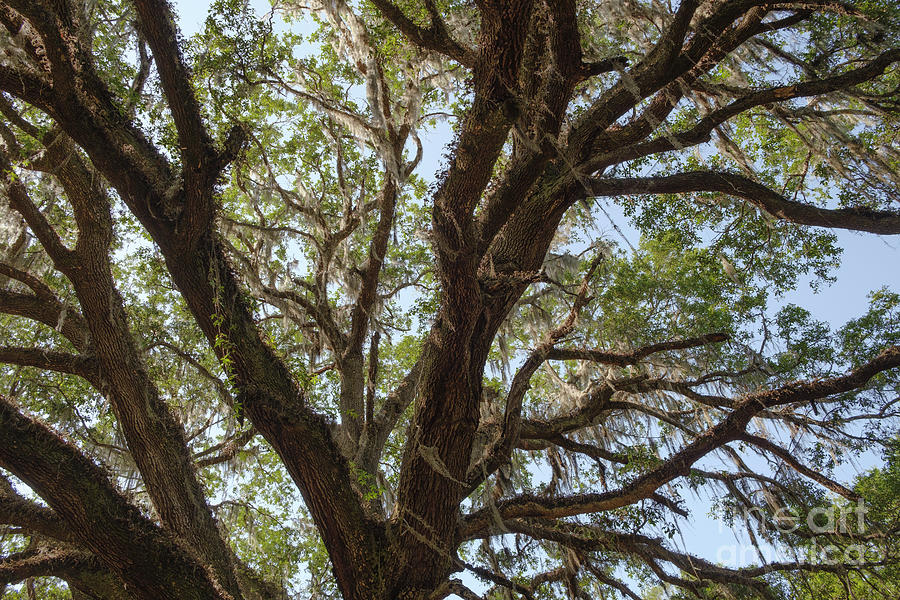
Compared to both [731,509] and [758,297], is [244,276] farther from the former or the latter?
[758,297]

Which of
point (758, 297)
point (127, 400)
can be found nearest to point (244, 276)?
point (127, 400)

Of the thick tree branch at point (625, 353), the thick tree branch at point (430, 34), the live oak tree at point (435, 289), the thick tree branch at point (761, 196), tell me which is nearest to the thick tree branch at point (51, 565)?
the live oak tree at point (435, 289)

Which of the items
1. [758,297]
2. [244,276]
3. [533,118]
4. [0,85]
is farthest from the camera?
[758,297]

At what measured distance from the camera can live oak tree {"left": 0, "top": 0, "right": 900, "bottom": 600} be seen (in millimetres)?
3691

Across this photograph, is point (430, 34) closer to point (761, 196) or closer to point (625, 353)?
point (761, 196)

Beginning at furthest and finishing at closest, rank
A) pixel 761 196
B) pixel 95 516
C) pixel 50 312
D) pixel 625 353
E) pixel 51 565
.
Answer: pixel 50 312, pixel 625 353, pixel 761 196, pixel 51 565, pixel 95 516

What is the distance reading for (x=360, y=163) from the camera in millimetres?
7410

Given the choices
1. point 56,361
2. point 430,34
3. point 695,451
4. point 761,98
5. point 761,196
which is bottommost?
point 695,451

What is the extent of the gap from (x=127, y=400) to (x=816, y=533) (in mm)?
5789

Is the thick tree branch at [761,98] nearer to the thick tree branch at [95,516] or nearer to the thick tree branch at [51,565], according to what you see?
the thick tree branch at [95,516]

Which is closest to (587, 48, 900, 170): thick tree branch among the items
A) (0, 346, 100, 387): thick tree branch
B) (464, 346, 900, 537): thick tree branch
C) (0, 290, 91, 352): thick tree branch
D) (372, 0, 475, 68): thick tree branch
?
(372, 0, 475, 68): thick tree branch

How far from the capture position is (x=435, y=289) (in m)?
5.22

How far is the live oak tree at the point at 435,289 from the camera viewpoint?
3.69 metres

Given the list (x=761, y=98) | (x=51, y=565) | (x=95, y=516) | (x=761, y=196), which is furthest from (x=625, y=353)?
(x=51, y=565)
